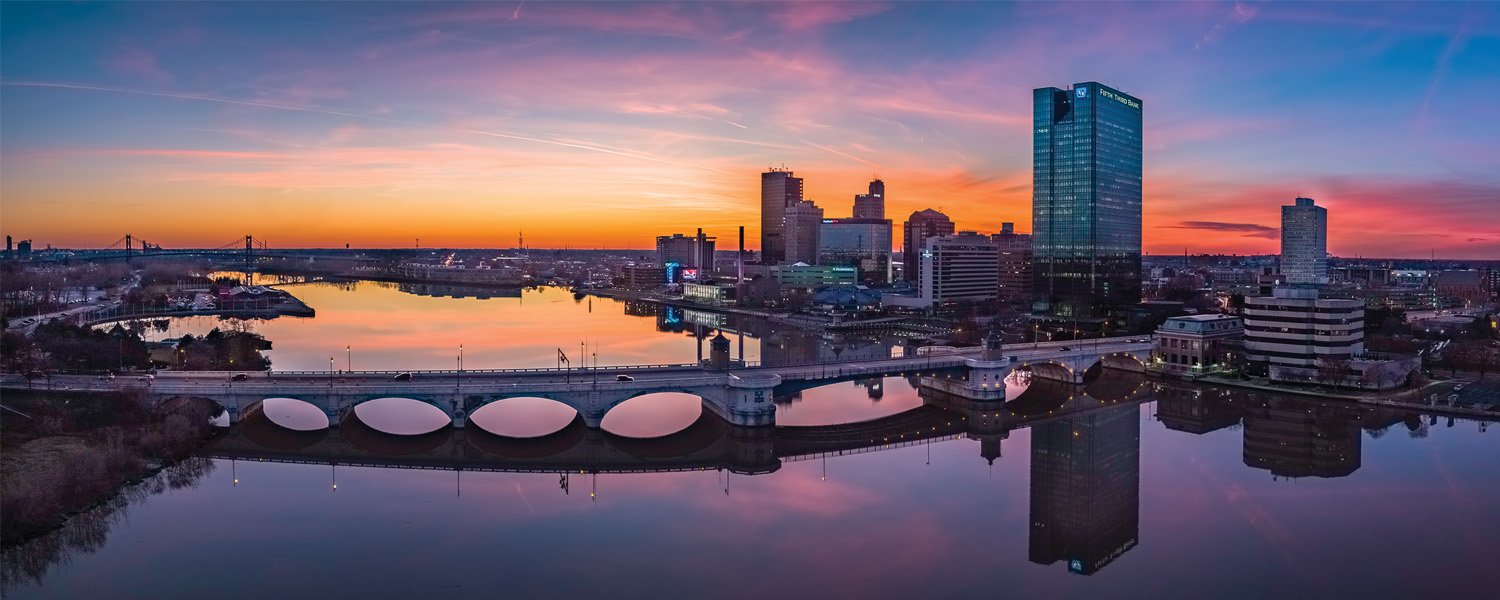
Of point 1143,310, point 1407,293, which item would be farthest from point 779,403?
point 1407,293

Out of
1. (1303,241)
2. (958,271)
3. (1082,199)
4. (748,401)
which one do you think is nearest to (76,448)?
(748,401)

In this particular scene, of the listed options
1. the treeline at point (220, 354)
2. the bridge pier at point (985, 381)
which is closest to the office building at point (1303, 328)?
the bridge pier at point (985, 381)

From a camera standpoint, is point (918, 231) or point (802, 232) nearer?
point (918, 231)

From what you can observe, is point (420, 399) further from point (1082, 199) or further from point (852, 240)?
point (852, 240)

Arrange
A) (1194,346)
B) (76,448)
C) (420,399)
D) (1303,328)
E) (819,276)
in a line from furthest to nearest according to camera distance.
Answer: (819,276)
(1194,346)
(1303,328)
(420,399)
(76,448)

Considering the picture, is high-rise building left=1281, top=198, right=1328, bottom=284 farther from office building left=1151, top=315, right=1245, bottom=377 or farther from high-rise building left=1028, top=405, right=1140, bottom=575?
high-rise building left=1028, top=405, right=1140, bottom=575

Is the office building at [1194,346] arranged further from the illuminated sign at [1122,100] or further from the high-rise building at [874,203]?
the high-rise building at [874,203]

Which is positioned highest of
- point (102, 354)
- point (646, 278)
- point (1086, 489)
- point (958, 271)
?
point (958, 271)
